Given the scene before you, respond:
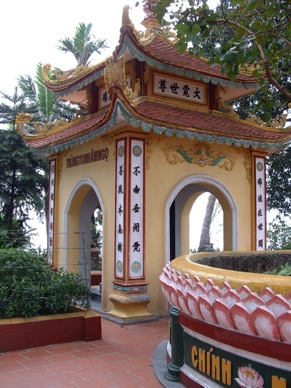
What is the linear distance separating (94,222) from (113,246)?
804 cm

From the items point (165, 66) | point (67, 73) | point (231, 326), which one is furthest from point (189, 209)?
point (231, 326)

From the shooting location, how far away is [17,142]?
1416cm

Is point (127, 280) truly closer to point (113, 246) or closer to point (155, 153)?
point (113, 246)

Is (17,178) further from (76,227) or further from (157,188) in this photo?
(157,188)

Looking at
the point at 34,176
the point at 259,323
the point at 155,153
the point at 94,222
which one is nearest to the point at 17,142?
the point at 34,176

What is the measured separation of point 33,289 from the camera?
529 cm

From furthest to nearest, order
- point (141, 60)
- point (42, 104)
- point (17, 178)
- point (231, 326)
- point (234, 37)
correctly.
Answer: point (42, 104), point (17, 178), point (141, 60), point (234, 37), point (231, 326)

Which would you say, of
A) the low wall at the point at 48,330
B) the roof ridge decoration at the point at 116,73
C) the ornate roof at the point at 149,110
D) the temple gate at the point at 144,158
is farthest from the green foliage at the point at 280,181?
the low wall at the point at 48,330

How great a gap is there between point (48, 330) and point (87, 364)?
32.5 inches

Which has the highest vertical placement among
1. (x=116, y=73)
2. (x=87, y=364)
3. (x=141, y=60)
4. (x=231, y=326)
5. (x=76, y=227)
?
(x=141, y=60)

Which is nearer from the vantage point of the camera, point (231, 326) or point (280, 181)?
point (231, 326)

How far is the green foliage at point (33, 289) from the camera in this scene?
17.0 feet

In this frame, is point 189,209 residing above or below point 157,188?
below

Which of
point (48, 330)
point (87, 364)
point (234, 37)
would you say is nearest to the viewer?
point (234, 37)
